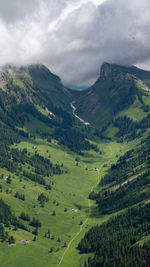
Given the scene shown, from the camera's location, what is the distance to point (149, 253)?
148750mm

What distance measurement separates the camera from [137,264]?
197625mm

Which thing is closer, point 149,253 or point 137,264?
point 149,253

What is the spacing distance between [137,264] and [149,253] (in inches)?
2167
